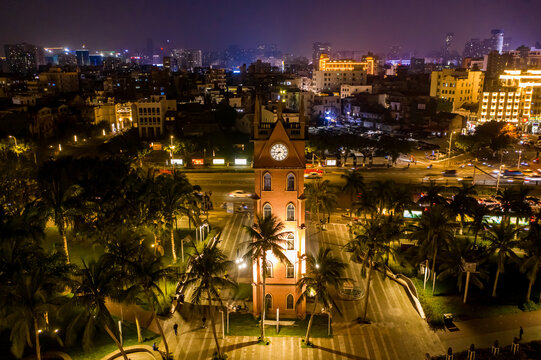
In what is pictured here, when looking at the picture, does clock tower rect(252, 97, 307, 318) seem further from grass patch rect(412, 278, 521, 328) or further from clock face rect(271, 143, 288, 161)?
grass patch rect(412, 278, 521, 328)

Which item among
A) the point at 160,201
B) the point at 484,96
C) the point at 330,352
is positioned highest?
the point at 484,96

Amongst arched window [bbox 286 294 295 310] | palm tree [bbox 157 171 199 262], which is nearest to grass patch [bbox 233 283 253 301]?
arched window [bbox 286 294 295 310]

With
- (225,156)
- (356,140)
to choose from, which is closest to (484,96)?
(356,140)

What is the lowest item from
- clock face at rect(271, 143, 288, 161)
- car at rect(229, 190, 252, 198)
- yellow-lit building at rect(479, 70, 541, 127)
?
car at rect(229, 190, 252, 198)

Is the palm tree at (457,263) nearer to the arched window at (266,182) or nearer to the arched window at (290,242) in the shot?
the arched window at (290,242)

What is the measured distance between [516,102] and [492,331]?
106m

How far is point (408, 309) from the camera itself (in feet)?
107

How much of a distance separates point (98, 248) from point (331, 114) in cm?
9924

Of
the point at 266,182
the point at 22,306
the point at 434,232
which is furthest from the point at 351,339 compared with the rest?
the point at 22,306

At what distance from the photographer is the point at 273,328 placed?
1192 inches

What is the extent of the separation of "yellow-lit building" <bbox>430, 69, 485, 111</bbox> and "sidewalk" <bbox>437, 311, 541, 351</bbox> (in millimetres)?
112573

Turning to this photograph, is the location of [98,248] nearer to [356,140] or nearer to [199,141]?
[199,141]

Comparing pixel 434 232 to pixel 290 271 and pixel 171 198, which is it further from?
pixel 171 198

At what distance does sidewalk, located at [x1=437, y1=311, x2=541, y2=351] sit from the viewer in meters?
28.6
